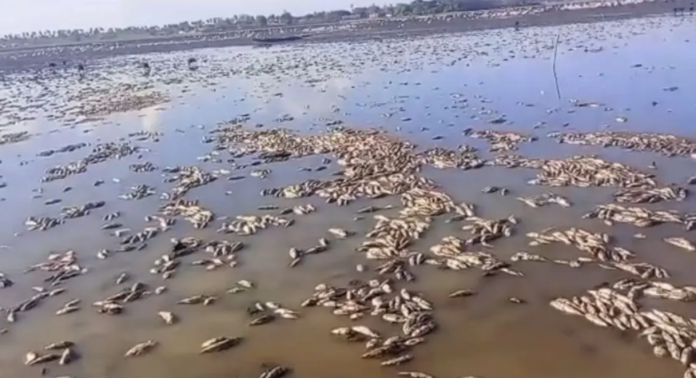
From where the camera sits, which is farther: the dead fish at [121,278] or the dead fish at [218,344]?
the dead fish at [121,278]

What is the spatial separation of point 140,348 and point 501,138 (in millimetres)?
Result: 13600

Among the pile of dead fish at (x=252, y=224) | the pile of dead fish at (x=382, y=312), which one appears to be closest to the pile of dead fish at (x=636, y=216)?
the pile of dead fish at (x=382, y=312)

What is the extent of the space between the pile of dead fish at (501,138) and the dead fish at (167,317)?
11411 millimetres

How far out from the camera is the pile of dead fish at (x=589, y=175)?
573 inches

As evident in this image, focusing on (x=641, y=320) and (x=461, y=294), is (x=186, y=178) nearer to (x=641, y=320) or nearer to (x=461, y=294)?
(x=461, y=294)

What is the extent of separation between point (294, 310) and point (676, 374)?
5502 mm

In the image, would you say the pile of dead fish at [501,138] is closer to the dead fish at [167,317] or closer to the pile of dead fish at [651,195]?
the pile of dead fish at [651,195]

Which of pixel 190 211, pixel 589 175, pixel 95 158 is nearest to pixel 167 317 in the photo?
pixel 190 211

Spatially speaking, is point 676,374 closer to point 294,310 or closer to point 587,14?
point 294,310

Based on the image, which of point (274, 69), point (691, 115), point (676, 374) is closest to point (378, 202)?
point (676, 374)

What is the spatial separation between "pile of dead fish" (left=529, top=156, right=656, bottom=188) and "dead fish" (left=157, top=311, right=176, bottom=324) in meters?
9.21

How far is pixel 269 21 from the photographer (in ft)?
447

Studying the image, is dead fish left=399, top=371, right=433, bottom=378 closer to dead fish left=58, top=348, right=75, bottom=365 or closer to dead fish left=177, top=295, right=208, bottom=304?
dead fish left=177, top=295, right=208, bottom=304

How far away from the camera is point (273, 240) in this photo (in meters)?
13.1
